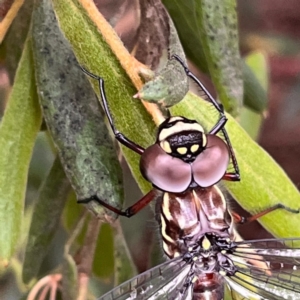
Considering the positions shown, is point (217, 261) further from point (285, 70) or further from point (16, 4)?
point (285, 70)

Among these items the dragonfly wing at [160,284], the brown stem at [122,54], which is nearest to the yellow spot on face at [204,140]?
Result: the brown stem at [122,54]

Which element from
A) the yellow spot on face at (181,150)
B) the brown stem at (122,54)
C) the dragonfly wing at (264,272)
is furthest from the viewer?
the dragonfly wing at (264,272)

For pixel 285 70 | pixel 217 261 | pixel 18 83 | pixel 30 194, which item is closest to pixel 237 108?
pixel 217 261

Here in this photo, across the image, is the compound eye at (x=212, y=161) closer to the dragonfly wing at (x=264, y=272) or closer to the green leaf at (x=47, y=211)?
the dragonfly wing at (x=264, y=272)

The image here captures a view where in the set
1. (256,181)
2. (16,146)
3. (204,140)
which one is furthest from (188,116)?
(16,146)

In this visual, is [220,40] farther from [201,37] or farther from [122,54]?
[122,54]

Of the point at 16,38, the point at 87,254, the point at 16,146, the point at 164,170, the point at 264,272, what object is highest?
the point at 16,38
